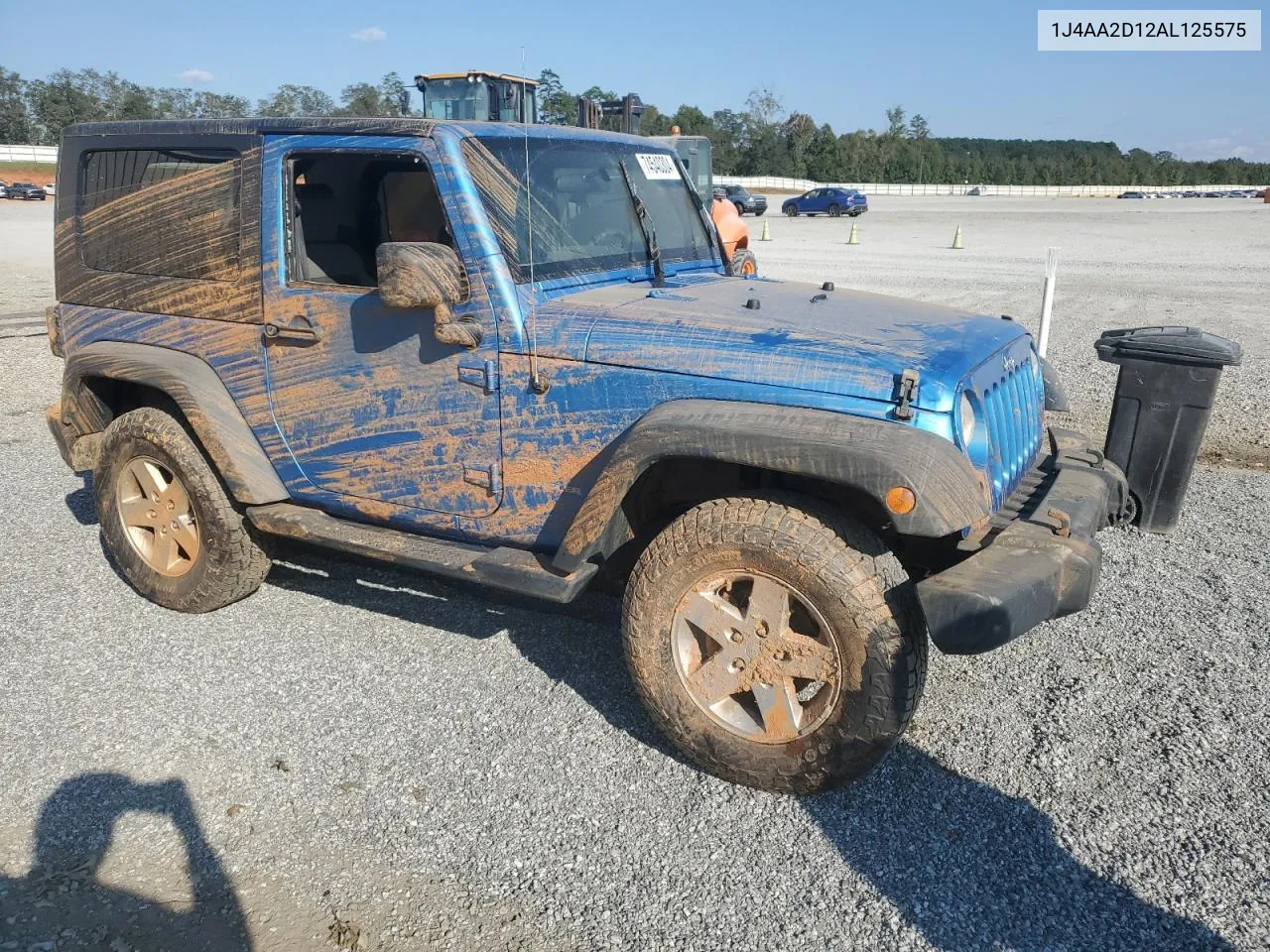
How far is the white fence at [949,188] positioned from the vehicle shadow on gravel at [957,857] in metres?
64.9

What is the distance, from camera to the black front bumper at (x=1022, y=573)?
8.73ft

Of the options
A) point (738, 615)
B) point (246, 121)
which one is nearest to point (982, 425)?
point (738, 615)

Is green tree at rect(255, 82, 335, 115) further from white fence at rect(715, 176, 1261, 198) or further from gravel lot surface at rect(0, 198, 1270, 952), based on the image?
white fence at rect(715, 176, 1261, 198)

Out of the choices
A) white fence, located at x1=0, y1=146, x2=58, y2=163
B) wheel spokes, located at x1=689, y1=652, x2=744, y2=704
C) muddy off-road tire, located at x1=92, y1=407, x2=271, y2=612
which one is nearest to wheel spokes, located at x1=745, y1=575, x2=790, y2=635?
wheel spokes, located at x1=689, y1=652, x2=744, y2=704

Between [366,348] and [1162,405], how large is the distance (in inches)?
145

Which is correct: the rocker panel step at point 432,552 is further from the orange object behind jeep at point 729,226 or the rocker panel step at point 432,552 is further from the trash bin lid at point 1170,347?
the orange object behind jeep at point 729,226

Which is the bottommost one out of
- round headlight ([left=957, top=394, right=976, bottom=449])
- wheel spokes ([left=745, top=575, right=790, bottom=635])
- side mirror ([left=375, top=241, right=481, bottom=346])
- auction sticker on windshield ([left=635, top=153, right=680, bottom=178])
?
wheel spokes ([left=745, top=575, right=790, bottom=635])

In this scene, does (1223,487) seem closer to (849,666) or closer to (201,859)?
(849,666)

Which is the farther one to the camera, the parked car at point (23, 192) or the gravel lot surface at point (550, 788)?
the parked car at point (23, 192)

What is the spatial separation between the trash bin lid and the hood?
1.32 metres

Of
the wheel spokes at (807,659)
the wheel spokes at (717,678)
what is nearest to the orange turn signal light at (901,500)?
the wheel spokes at (807,659)

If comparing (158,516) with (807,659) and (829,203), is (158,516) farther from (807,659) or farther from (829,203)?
(829,203)

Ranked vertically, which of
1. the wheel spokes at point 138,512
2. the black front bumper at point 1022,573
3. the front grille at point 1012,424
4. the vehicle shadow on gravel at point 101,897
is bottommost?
the vehicle shadow on gravel at point 101,897

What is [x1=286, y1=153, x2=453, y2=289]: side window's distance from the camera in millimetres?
3773
